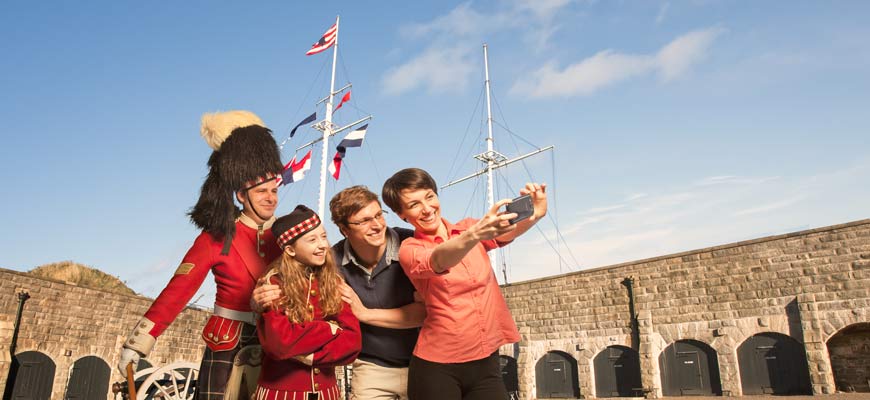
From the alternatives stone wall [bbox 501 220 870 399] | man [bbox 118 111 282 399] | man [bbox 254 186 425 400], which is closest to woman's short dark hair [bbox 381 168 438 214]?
man [bbox 254 186 425 400]

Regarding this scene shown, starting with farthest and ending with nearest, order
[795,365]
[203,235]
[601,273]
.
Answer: [601,273]
[795,365]
[203,235]

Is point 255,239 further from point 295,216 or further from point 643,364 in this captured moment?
point 643,364

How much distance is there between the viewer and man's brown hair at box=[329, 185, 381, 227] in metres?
2.78

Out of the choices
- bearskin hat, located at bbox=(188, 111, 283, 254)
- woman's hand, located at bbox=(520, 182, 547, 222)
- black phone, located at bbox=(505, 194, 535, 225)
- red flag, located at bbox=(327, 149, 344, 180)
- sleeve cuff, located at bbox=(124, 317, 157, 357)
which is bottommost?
sleeve cuff, located at bbox=(124, 317, 157, 357)

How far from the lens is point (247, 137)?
128 inches

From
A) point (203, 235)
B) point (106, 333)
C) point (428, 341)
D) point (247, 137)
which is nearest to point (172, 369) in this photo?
point (203, 235)

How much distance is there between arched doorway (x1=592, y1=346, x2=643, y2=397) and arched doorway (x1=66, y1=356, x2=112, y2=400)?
1262 centimetres

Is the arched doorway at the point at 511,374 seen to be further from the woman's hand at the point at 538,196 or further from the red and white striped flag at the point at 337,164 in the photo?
the woman's hand at the point at 538,196

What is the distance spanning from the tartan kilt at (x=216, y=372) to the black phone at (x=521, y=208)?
1.49 m

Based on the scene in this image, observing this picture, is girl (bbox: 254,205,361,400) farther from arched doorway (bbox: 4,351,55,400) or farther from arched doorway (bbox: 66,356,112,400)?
arched doorway (bbox: 66,356,112,400)

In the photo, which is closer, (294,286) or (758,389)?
(294,286)

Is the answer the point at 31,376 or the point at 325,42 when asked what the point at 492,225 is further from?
the point at 325,42

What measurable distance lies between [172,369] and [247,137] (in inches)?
70.0

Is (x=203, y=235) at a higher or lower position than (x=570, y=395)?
higher
